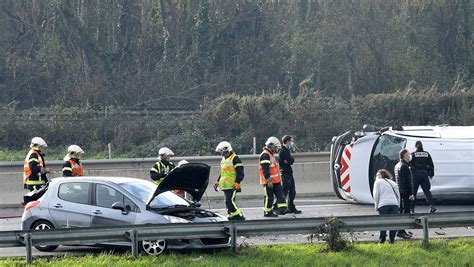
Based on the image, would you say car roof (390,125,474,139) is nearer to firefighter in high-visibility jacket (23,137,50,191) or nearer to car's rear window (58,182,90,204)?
firefighter in high-visibility jacket (23,137,50,191)

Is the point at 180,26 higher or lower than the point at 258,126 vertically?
higher

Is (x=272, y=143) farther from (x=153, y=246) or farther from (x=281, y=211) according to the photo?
(x=153, y=246)

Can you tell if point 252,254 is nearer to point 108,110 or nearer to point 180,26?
point 108,110

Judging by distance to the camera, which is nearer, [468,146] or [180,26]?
[468,146]

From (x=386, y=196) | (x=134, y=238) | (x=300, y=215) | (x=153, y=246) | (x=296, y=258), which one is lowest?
(x=300, y=215)

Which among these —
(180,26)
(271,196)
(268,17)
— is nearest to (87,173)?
(271,196)

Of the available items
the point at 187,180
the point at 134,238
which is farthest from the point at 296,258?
the point at 187,180

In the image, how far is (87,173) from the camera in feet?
74.2

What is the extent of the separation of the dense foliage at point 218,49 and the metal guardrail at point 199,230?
22.9m

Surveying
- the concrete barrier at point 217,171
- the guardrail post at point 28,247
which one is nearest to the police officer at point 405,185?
the concrete barrier at point 217,171

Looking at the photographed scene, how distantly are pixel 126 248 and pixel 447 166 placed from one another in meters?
7.94

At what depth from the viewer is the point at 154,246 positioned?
13.7 meters

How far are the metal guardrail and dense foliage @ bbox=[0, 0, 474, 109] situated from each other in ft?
75.3

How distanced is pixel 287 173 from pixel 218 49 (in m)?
22.9
